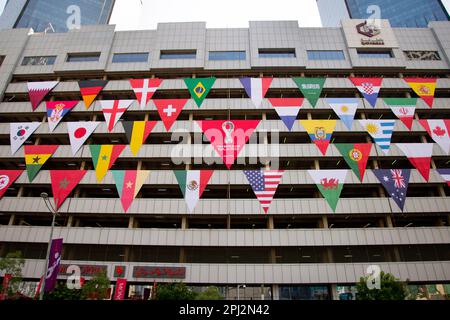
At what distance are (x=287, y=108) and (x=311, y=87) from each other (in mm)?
4251

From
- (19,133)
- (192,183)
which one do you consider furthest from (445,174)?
(19,133)

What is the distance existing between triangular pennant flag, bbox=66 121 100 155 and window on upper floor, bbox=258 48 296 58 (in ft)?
70.6

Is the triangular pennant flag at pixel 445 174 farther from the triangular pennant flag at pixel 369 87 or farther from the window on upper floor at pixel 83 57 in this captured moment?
the window on upper floor at pixel 83 57

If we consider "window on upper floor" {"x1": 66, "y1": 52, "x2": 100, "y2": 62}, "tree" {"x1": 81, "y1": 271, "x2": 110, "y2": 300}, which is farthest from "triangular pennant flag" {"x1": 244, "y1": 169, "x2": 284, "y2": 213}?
"window on upper floor" {"x1": 66, "y1": 52, "x2": 100, "y2": 62}

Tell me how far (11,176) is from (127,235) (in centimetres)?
1419

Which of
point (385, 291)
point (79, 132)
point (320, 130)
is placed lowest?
point (385, 291)

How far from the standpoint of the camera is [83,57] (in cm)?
3394

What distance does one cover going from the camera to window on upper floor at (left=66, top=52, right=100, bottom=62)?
33.6m

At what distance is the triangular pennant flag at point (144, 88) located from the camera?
98.1 ft

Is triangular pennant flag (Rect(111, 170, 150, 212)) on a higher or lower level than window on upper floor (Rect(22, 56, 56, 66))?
lower

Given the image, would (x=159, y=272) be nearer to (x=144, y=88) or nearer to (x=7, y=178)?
(x=7, y=178)

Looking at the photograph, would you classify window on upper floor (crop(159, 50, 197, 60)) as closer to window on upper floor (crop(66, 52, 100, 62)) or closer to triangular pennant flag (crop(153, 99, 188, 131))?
triangular pennant flag (crop(153, 99, 188, 131))
